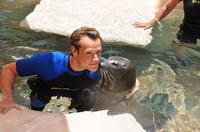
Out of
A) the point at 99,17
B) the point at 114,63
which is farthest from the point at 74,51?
the point at 99,17

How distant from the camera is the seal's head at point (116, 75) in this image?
368cm

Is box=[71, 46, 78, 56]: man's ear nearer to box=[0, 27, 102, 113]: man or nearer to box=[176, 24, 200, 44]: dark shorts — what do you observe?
box=[0, 27, 102, 113]: man

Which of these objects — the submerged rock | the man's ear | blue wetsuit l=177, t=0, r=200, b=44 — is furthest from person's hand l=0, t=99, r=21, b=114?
blue wetsuit l=177, t=0, r=200, b=44

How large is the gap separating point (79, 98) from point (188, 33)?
212cm

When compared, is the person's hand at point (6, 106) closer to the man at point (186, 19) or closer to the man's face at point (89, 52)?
the man's face at point (89, 52)

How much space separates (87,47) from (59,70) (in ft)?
1.33

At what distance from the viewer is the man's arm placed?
3.27 meters

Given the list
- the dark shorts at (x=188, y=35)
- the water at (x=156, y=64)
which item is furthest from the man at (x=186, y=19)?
the water at (x=156, y=64)

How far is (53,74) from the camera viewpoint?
3561 mm

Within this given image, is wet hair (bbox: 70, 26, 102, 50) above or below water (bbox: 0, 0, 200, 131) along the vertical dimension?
above

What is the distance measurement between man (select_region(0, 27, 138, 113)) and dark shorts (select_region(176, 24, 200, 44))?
2.03m

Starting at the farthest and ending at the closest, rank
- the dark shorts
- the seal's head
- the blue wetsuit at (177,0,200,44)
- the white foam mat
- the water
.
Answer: the white foam mat
the dark shorts
the blue wetsuit at (177,0,200,44)
the water
the seal's head

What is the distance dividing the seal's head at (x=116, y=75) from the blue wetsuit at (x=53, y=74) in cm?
8

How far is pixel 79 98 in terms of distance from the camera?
152 inches
